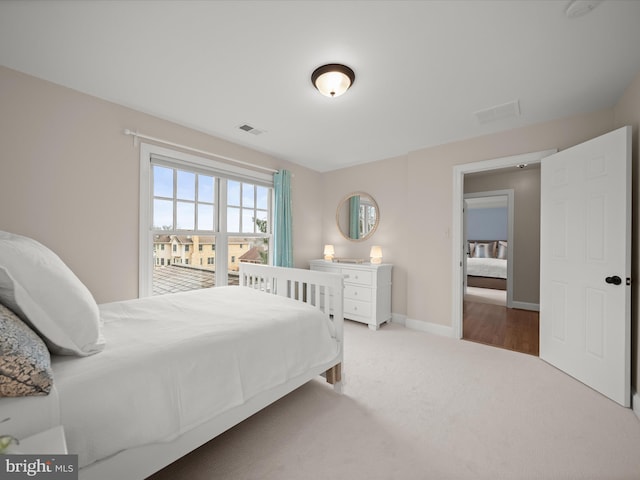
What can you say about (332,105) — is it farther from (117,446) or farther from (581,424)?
(581,424)

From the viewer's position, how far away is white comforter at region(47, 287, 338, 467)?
0.98 m

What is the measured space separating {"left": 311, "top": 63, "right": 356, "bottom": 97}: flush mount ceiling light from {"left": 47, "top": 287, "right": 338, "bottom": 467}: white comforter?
1.65 m

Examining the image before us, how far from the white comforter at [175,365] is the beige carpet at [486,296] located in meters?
4.59

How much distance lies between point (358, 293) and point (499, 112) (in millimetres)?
2536

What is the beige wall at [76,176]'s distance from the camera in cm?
200

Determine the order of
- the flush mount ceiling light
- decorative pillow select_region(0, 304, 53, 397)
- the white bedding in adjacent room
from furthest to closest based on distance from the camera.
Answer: the white bedding in adjacent room
the flush mount ceiling light
decorative pillow select_region(0, 304, 53, 397)

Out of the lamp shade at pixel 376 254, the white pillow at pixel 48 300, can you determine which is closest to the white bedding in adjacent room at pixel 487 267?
the lamp shade at pixel 376 254

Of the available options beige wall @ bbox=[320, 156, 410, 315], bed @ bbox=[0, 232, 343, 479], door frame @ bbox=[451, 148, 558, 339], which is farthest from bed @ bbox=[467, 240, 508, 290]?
bed @ bbox=[0, 232, 343, 479]

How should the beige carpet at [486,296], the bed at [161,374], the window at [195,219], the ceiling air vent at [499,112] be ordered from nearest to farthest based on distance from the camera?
the bed at [161,374], the ceiling air vent at [499,112], the window at [195,219], the beige carpet at [486,296]

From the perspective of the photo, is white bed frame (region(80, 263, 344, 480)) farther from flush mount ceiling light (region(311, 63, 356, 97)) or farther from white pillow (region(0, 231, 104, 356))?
flush mount ceiling light (region(311, 63, 356, 97))

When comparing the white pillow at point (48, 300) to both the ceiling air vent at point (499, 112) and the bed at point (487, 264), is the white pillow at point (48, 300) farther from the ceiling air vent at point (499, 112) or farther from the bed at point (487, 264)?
the bed at point (487, 264)

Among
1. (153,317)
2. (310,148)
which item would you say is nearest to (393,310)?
(310,148)

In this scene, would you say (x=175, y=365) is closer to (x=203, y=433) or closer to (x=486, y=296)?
(x=203, y=433)

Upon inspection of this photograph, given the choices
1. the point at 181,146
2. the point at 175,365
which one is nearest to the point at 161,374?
the point at 175,365
